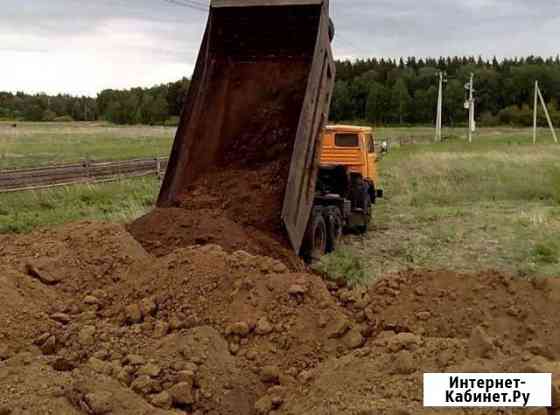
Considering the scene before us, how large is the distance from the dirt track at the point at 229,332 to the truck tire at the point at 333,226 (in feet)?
15.8

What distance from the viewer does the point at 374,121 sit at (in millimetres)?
98750

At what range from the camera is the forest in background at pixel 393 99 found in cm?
9819

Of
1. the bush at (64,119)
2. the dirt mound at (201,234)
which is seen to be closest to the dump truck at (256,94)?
the dirt mound at (201,234)

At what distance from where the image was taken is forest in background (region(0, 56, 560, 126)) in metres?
98.2

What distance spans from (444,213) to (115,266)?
11016 mm

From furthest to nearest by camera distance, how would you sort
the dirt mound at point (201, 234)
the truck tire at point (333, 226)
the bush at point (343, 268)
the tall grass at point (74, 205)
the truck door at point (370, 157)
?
1. the truck door at point (370, 157)
2. the tall grass at point (74, 205)
3. the truck tire at point (333, 226)
4. the bush at point (343, 268)
5. the dirt mound at point (201, 234)

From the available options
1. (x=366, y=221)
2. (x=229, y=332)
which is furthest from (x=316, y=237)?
(x=229, y=332)

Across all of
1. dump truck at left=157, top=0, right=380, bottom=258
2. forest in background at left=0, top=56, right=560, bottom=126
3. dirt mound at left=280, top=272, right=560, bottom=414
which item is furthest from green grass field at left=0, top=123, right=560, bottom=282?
forest in background at left=0, top=56, right=560, bottom=126

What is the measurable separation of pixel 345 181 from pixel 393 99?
290 ft

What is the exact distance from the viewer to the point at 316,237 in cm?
1211

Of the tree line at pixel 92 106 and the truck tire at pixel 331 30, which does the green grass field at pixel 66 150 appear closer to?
the tree line at pixel 92 106

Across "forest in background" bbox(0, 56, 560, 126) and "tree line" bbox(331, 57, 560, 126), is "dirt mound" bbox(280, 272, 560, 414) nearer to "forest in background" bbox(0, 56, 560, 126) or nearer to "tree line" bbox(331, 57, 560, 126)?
"forest in background" bbox(0, 56, 560, 126)

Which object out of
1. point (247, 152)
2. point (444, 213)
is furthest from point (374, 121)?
point (247, 152)

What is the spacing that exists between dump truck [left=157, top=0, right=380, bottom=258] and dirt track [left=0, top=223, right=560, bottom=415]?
2509 mm
